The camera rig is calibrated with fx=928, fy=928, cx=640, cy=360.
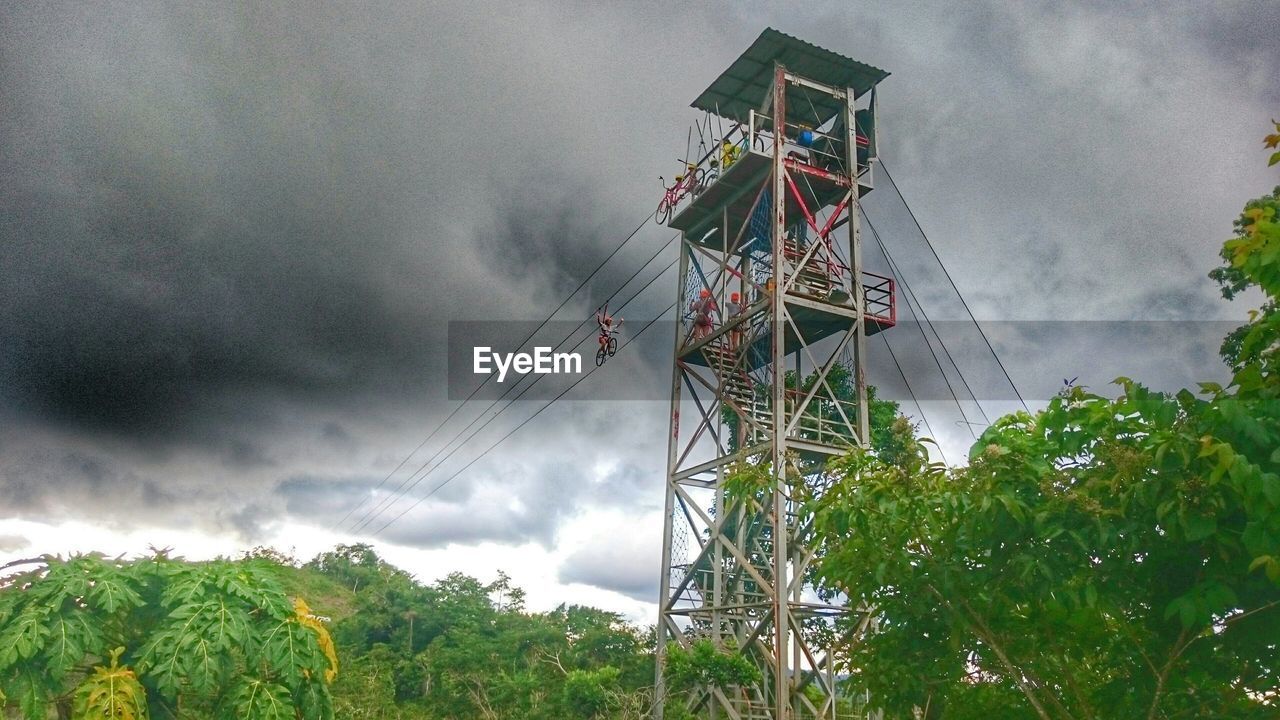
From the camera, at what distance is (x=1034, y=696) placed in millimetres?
7160

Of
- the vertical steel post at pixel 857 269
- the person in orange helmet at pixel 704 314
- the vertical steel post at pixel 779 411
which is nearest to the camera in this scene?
the vertical steel post at pixel 779 411

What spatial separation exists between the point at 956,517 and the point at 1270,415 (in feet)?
8.18

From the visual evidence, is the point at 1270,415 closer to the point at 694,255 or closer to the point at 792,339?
the point at 792,339

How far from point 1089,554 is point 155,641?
11902 millimetres

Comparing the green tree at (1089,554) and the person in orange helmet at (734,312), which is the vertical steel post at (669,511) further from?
the green tree at (1089,554)

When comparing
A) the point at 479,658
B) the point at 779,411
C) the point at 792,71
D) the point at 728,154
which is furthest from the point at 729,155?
the point at 479,658

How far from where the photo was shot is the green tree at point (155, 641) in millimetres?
12266

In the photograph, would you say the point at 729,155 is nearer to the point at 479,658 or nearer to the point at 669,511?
the point at 669,511

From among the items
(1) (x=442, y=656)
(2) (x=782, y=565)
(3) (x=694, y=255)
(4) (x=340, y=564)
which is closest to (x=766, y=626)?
(2) (x=782, y=565)

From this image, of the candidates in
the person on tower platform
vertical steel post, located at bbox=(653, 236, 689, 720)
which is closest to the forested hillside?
vertical steel post, located at bbox=(653, 236, 689, 720)

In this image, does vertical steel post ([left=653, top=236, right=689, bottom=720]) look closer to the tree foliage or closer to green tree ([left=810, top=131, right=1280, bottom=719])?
the tree foliage

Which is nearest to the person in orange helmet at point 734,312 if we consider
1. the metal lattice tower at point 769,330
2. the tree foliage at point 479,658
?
the metal lattice tower at point 769,330

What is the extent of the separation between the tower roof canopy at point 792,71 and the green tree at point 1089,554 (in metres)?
14.7

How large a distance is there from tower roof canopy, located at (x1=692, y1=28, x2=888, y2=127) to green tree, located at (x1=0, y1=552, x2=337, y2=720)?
14589 mm
